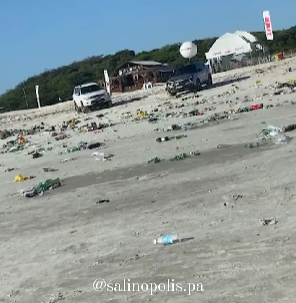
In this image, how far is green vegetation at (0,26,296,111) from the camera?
80.2 metres

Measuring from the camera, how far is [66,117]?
39.3 metres

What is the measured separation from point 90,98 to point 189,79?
567cm

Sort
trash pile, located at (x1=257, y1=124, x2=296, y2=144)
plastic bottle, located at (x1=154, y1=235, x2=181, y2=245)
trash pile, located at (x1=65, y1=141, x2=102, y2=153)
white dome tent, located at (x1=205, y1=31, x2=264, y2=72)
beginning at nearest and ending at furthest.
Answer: plastic bottle, located at (x1=154, y1=235, x2=181, y2=245), trash pile, located at (x1=257, y1=124, x2=296, y2=144), trash pile, located at (x1=65, y1=141, x2=102, y2=153), white dome tent, located at (x1=205, y1=31, x2=264, y2=72)

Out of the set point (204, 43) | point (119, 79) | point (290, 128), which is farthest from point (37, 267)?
point (204, 43)

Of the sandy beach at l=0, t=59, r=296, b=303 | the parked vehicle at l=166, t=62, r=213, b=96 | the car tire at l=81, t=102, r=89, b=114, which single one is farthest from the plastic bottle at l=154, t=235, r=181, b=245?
the car tire at l=81, t=102, r=89, b=114

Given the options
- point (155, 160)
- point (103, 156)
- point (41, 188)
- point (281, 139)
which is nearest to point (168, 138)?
point (103, 156)

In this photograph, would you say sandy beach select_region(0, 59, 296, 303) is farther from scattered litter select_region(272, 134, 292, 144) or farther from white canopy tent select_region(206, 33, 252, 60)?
white canopy tent select_region(206, 33, 252, 60)

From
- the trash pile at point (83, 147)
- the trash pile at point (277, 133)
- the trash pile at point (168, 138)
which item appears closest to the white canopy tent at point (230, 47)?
the trash pile at point (83, 147)

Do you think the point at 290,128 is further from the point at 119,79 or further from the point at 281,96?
the point at 119,79

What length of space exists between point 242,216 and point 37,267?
8.57ft

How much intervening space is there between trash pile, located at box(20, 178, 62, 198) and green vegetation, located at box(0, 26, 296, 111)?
57975 mm

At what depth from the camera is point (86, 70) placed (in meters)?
98.6

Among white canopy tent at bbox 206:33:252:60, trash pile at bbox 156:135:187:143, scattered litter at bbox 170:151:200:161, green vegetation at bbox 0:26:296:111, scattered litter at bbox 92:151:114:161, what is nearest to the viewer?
scattered litter at bbox 170:151:200:161

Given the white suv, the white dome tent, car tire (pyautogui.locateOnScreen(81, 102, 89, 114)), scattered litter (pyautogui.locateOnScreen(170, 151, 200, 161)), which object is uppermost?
the white dome tent
